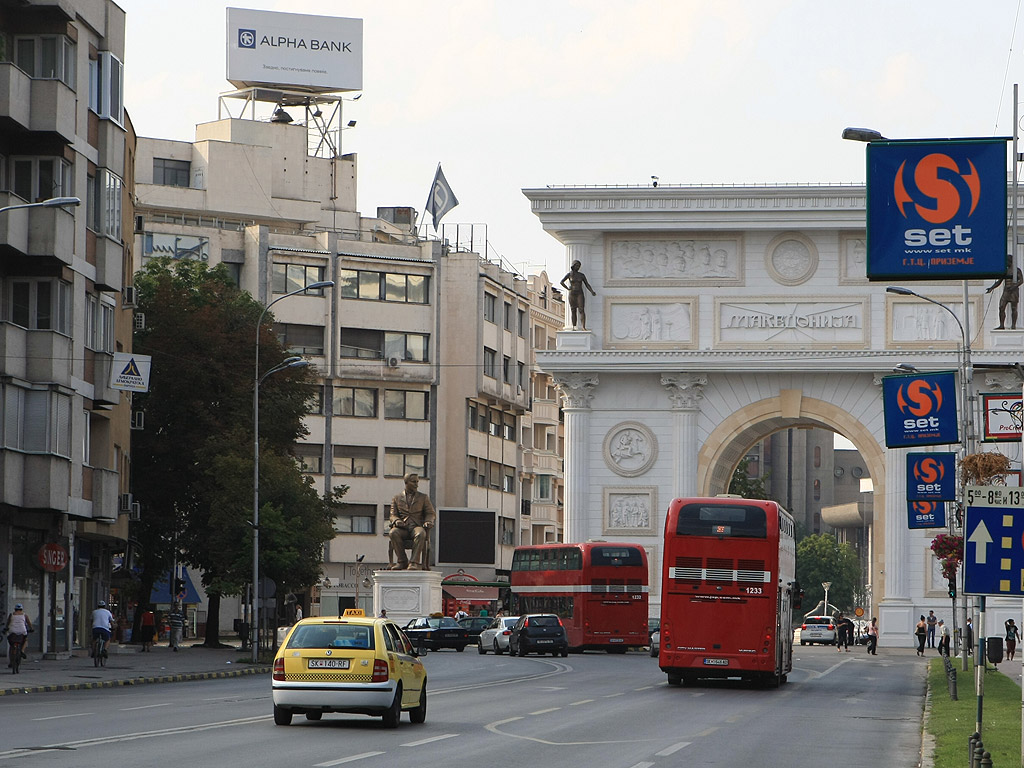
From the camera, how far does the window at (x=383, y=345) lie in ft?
302

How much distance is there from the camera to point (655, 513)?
66.6 meters

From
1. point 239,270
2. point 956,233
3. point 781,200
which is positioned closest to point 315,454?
point 239,270

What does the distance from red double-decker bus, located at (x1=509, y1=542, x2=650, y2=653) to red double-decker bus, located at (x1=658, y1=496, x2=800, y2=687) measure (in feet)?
73.2

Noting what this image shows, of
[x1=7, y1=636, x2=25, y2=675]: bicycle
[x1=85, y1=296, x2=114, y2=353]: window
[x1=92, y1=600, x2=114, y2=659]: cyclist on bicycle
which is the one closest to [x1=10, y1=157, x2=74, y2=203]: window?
[x1=85, y1=296, x2=114, y2=353]: window

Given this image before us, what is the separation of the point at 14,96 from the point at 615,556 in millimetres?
25741

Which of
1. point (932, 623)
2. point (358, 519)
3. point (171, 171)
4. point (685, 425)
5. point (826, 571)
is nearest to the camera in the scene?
point (932, 623)

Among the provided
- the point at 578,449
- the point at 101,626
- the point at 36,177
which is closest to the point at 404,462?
the point at 578,449

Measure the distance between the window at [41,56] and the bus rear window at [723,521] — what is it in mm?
19215

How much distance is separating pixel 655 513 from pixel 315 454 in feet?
97.4

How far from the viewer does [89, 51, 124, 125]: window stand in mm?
46562

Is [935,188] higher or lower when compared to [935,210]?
higher

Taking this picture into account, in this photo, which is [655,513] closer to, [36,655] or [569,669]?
[569,669]

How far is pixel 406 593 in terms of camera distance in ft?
230

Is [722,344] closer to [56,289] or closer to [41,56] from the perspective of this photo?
[56,289]
